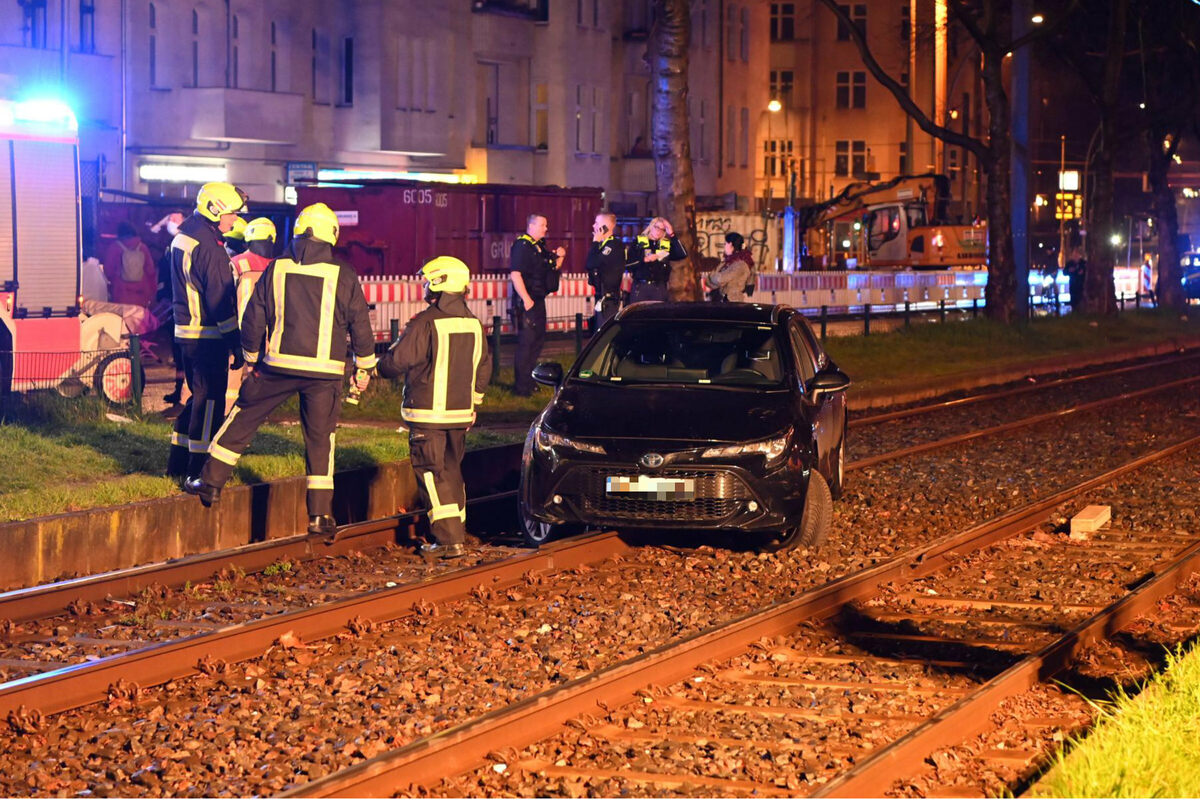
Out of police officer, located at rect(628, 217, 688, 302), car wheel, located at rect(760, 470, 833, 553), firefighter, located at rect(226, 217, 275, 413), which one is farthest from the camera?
police officer, located at rect(628, 217, 688, 302)

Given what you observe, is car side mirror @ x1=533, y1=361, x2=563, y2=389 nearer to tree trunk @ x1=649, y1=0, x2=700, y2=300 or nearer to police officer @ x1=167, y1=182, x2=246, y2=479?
police officer @ x1=167, y1=182, x2=246, y2=479

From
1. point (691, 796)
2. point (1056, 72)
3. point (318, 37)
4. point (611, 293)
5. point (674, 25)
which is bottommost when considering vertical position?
point (691, 796)

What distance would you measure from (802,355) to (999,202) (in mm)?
23523

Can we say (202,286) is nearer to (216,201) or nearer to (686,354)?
(216,201)

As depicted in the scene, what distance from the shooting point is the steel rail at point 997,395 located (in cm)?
2020

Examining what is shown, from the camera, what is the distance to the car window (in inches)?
473

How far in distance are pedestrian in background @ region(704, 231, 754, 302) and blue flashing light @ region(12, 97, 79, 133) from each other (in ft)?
22.7

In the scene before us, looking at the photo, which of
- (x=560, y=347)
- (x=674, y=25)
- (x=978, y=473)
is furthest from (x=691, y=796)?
(x=560, y=347)

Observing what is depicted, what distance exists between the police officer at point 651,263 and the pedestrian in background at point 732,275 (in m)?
0.68

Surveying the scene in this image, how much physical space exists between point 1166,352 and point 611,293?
783 inches

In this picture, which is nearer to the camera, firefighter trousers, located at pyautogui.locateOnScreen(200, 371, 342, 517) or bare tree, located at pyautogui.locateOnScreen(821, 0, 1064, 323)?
firefighter trousers, located at pyautogui.locateOnScreen(200, 371, 342, 517)

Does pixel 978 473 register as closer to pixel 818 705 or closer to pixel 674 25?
pixel 818 705

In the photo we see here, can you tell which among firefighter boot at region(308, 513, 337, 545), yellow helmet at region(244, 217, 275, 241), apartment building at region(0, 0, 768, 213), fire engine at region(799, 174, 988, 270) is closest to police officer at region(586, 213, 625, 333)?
yellow helmet at region(244, 217, 275, 241)

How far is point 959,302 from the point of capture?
49688mm
